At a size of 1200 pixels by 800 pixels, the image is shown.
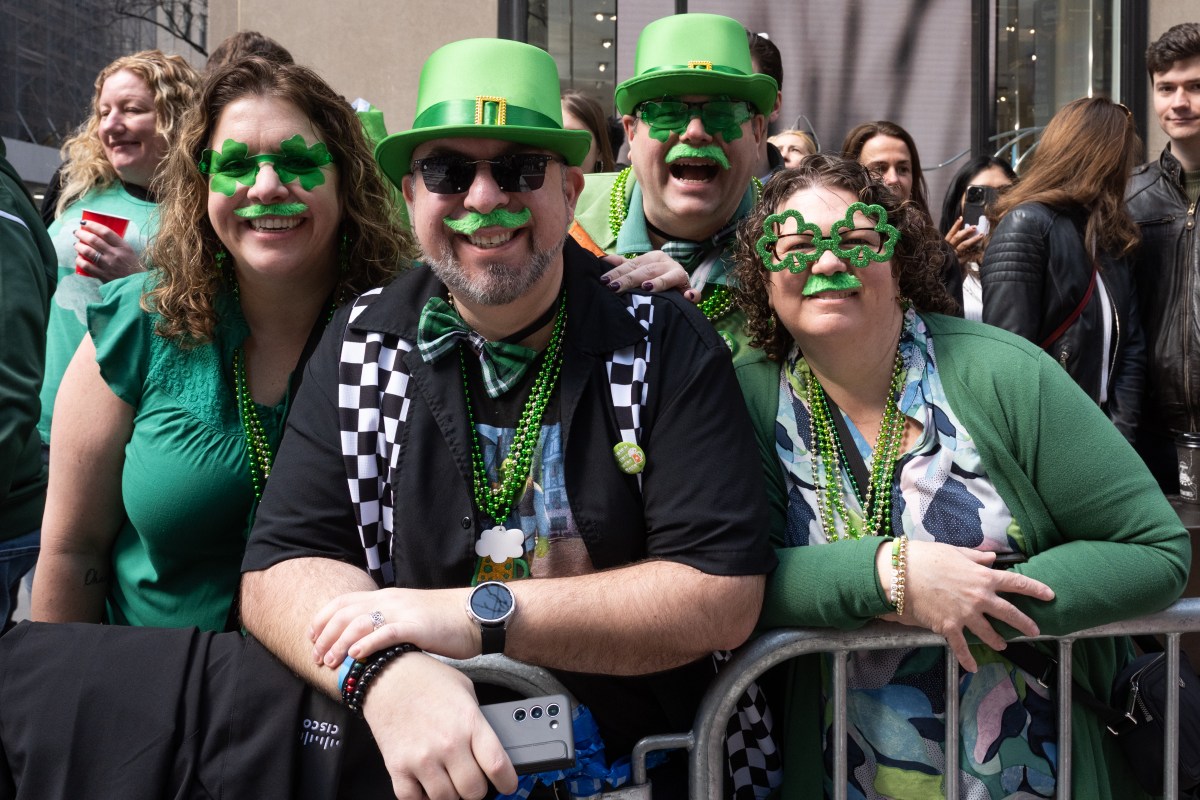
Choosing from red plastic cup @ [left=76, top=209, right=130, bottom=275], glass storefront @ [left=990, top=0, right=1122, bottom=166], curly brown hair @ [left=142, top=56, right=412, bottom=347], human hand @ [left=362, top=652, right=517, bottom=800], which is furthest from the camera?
glass storefront @ [left=990, top=0, right=1122, bottom=166]

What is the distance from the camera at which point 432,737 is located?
1812mm

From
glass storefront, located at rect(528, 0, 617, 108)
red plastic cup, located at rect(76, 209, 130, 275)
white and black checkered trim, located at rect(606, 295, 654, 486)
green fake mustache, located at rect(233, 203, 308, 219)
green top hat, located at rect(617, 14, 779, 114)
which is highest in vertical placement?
glass storefront, located at rect(528, 0, 617, 108)

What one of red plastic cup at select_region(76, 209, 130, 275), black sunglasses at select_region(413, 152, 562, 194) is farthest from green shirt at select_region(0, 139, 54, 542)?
black sunglasses at select_region(413, 152, 562, 194)

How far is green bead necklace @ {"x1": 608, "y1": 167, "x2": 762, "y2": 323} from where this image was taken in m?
2.96

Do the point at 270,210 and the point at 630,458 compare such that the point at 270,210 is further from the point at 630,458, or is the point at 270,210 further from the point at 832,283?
the point at 832,283

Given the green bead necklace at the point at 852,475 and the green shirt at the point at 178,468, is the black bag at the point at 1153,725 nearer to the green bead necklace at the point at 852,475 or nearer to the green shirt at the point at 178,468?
the green bead necklace at the point at 852,475

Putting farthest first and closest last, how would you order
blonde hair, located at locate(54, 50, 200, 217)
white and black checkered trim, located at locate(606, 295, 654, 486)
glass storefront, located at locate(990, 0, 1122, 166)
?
glass storefront, located at locate(990, 0, 1122, 166)
blonde hair, located at locate(54, 50, 200, 217)
white and black checkered trim, located at locate(606, 295, 654, 486)

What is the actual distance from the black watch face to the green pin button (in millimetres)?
340

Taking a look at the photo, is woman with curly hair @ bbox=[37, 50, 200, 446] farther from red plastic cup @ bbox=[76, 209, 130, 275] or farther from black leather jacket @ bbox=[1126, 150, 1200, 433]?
black leather jacket @ bbox=[1126, 150, 1200, 433]

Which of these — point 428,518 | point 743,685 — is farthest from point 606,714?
point 428,518

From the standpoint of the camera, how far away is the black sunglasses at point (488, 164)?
88.4 inches

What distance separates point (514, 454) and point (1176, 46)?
3678 millimetres

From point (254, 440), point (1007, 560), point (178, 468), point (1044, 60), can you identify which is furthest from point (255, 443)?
point (1044, 60)

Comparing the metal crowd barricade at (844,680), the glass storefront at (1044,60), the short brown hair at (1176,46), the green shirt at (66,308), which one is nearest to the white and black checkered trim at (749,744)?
the metal crowd barricade at (844,680)
